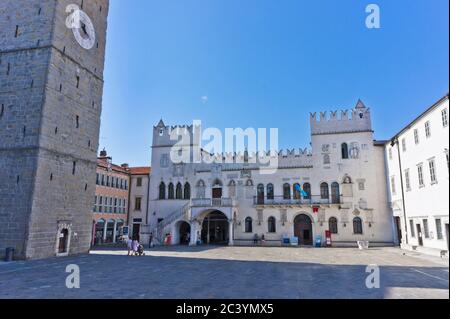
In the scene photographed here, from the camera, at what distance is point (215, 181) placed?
36.4 meters

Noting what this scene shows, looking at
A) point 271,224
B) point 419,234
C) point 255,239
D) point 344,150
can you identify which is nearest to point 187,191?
point 255,239

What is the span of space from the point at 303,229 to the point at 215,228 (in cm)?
1083

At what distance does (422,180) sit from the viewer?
74.5ft

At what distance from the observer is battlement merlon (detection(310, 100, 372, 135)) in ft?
110

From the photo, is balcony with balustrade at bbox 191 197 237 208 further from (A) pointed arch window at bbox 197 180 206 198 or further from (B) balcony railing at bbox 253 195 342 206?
(B) balcony railing at bbox 253 195 342 206

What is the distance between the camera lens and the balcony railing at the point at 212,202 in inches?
1321

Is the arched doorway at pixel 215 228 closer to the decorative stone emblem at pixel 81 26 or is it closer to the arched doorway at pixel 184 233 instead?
the arched doorway at pixel 184 233

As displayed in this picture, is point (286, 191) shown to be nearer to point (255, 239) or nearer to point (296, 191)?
point (296, 191)

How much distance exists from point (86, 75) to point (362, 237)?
30.8 meters

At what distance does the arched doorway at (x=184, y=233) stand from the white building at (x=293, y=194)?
0.38 feet

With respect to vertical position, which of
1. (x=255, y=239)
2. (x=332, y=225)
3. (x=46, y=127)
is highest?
(x=46, y=127)

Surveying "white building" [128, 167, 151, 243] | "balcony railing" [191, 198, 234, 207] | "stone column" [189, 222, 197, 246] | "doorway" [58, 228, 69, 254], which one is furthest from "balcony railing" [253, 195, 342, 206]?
"doorway" [58, 228, 69, 254]

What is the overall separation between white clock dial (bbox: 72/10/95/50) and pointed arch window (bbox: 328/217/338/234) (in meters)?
29.1

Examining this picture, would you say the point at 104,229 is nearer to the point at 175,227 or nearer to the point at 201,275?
the point at 175,227
